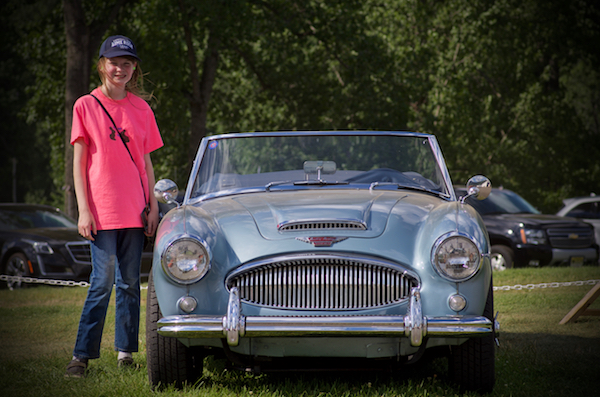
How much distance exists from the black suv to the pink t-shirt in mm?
8352

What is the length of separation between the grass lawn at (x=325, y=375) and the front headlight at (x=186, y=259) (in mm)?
731

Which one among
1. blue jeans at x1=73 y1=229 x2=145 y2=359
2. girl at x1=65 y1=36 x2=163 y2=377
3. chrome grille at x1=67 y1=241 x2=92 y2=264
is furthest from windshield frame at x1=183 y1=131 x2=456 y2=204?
chrome grille at x1=67 y1=241 x2=92 y2=264

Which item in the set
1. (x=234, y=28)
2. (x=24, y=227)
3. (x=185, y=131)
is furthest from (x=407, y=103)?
(x=24, y=227)

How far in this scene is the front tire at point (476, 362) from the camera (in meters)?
3.88

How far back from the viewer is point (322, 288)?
3.57m

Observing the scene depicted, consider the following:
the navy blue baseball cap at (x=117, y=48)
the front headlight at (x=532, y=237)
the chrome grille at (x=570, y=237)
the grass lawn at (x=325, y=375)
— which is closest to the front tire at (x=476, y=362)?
the grass lawn at (x=325, y=375)

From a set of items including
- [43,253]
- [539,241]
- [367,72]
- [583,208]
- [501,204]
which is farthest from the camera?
[367,72]

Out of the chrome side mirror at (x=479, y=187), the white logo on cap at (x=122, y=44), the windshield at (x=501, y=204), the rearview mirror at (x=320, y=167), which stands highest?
the white logo on cap at (x=122, y=44)

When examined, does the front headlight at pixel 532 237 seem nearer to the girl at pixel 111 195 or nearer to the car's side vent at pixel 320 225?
the girl at pixel 111 195

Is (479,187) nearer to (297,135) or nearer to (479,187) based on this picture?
(479,187)

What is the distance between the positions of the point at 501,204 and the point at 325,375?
9.79 metres

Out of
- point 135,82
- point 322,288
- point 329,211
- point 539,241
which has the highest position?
point 135,82

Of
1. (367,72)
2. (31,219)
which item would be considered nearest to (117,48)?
(31,219)

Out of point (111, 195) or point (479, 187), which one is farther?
point (479, 187)
